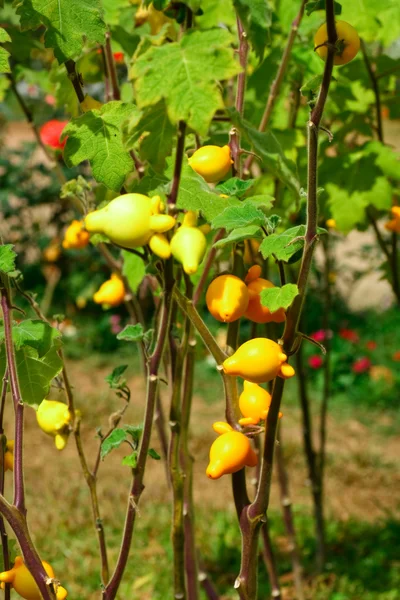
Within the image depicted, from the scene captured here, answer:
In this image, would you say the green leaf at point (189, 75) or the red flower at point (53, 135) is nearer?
the green leaf at point (189, 75)

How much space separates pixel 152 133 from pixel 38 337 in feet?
1.09

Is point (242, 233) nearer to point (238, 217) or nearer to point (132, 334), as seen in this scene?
point (238, 217)

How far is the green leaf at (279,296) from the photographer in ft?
3.01

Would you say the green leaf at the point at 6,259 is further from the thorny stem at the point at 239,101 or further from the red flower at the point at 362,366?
the red flower at the point at 362,366

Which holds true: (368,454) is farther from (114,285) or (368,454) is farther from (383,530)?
(114,285)

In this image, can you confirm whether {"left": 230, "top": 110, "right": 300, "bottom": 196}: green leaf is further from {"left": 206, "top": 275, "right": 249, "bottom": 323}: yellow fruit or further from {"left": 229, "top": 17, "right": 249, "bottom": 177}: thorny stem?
{"left": 206, "top": 275, "right": 249, "bottom": 323}: yellow fruit

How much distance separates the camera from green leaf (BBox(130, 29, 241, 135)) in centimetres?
83

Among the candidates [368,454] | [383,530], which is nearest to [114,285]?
[383,530]

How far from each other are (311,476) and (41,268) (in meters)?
4.06

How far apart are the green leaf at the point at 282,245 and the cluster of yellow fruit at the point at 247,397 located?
107 millimetres

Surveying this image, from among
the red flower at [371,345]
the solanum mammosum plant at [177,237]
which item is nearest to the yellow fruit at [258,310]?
the solanum mammosum plant at [177,237]

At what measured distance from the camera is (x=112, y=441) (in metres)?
1.09

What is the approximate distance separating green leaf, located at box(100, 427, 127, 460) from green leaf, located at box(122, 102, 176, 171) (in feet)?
1.24

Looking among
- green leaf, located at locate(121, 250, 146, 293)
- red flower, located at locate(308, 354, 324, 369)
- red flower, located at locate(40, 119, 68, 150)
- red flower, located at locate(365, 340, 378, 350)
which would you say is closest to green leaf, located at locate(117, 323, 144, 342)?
green leaf, located at locate(121, 250, 146, 293)
